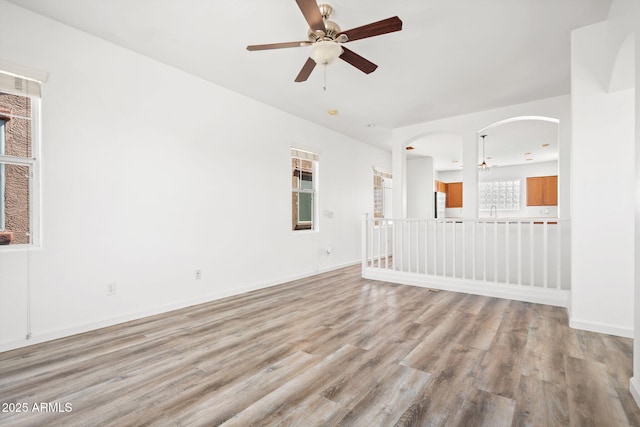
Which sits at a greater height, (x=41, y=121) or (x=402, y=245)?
(x=41, y=121)

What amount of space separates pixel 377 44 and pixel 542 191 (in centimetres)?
891

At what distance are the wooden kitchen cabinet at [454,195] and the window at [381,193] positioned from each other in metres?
4.17

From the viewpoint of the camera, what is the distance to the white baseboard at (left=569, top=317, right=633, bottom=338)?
8.43 ft

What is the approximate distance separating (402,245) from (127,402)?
4109mm

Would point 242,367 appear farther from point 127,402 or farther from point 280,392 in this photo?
point 127,402

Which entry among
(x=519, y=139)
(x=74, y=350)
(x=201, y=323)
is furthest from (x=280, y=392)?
(x=519, y=139)

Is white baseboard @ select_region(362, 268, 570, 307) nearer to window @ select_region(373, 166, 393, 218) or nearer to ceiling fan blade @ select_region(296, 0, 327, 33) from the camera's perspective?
window @ select_region(373, 166, 393, 218)

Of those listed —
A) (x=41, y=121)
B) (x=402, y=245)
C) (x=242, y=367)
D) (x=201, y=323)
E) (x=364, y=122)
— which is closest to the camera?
(x=242, y=367)

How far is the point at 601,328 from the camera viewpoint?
105 inches

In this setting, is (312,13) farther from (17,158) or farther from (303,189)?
(303,189)

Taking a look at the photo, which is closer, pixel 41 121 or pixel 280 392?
pixel 280 392

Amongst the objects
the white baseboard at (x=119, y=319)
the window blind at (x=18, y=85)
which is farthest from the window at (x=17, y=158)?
the white baseboard at (x=119, y=319)

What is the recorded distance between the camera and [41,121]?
256 centimetres

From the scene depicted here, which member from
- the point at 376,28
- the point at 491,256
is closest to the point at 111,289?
the point at 376,28
